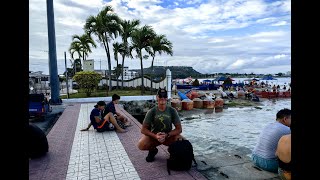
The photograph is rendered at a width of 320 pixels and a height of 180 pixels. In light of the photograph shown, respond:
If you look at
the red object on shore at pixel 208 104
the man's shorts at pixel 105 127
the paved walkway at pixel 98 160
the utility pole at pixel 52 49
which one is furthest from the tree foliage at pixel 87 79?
the man's shorts at pixel 105 127

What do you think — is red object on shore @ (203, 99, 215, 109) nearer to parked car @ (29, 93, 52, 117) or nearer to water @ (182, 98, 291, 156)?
water @ (182, 98, 291, 156)

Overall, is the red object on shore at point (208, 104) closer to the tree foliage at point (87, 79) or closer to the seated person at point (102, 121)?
the tree foliage at point (87, 79)

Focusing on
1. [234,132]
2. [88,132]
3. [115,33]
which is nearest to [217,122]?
[234,132]

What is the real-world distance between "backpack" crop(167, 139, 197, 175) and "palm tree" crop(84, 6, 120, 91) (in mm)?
19791

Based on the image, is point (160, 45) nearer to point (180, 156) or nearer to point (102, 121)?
point (102, 121)

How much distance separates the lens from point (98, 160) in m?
5.73

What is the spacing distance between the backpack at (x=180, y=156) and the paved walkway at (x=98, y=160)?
4.4 inches

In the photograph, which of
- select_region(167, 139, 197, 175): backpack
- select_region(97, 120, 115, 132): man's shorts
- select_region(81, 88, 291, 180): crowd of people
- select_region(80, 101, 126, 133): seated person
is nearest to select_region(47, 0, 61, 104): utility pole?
select_region(80, 101, 126, 133): seated person

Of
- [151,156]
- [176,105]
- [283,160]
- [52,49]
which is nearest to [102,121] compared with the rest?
[151,156]
